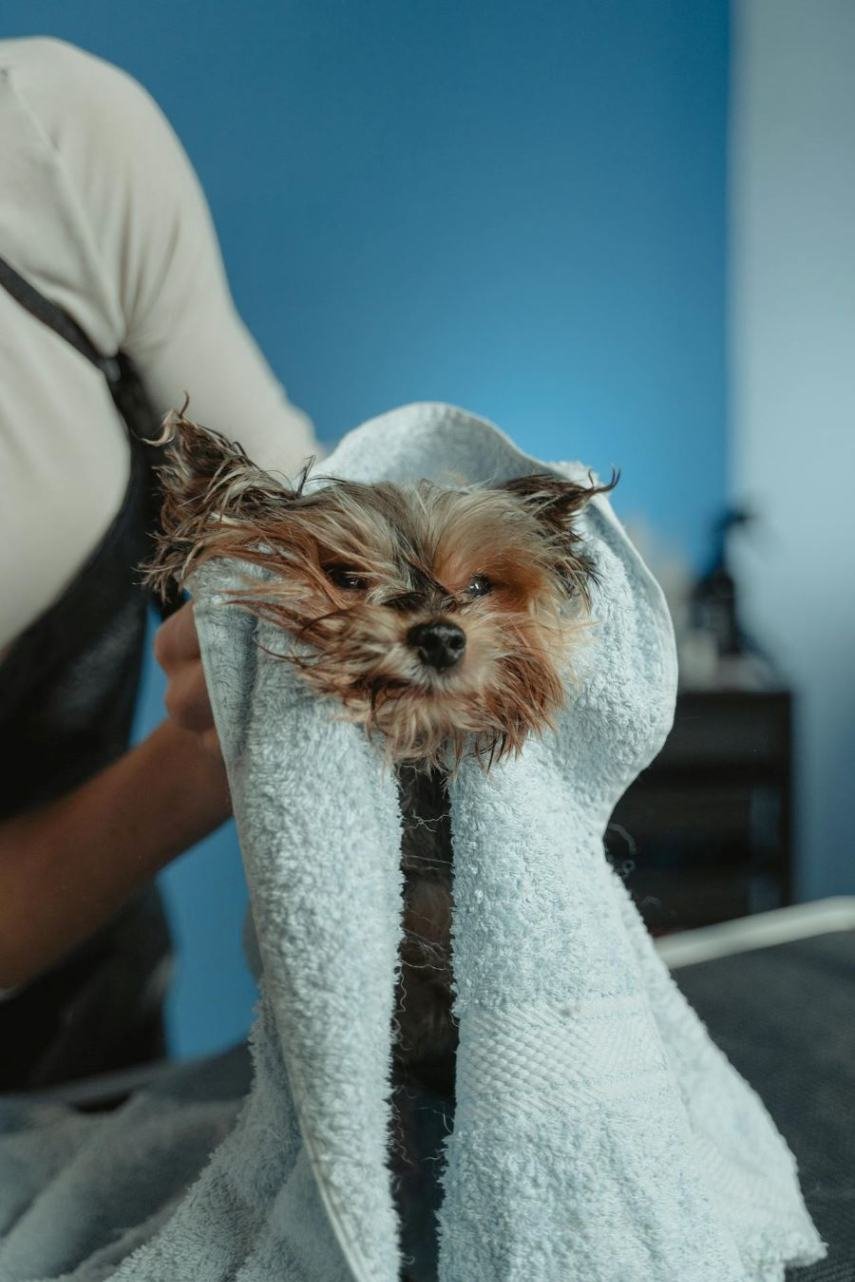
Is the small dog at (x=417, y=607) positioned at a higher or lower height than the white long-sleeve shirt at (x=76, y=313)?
lower

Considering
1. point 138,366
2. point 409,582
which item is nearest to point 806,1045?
point 409,582

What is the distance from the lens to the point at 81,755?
34.3 inches

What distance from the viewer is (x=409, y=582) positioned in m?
0.62

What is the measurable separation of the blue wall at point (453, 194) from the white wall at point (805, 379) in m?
0.19

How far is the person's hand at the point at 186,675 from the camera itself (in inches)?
24.5

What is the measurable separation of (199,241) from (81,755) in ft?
1.50

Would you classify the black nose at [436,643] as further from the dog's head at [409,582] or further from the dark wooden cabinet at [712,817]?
the dark wooden cabinet at [712,817]

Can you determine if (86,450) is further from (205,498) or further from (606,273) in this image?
(606,273)

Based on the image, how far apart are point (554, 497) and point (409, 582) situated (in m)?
0.11

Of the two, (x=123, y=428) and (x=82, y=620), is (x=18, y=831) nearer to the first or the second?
(x=82, y=620)

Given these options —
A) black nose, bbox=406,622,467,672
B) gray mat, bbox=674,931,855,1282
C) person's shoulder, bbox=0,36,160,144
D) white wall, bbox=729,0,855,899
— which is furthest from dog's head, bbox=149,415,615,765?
white wall, bbox=729,0,855,899

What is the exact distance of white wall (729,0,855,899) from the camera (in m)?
1.66

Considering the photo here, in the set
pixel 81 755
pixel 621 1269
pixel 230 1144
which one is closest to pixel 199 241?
pixel 81 755

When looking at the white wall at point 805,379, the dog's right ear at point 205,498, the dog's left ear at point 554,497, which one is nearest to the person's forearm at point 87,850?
the dog's right ear at point 205,498
